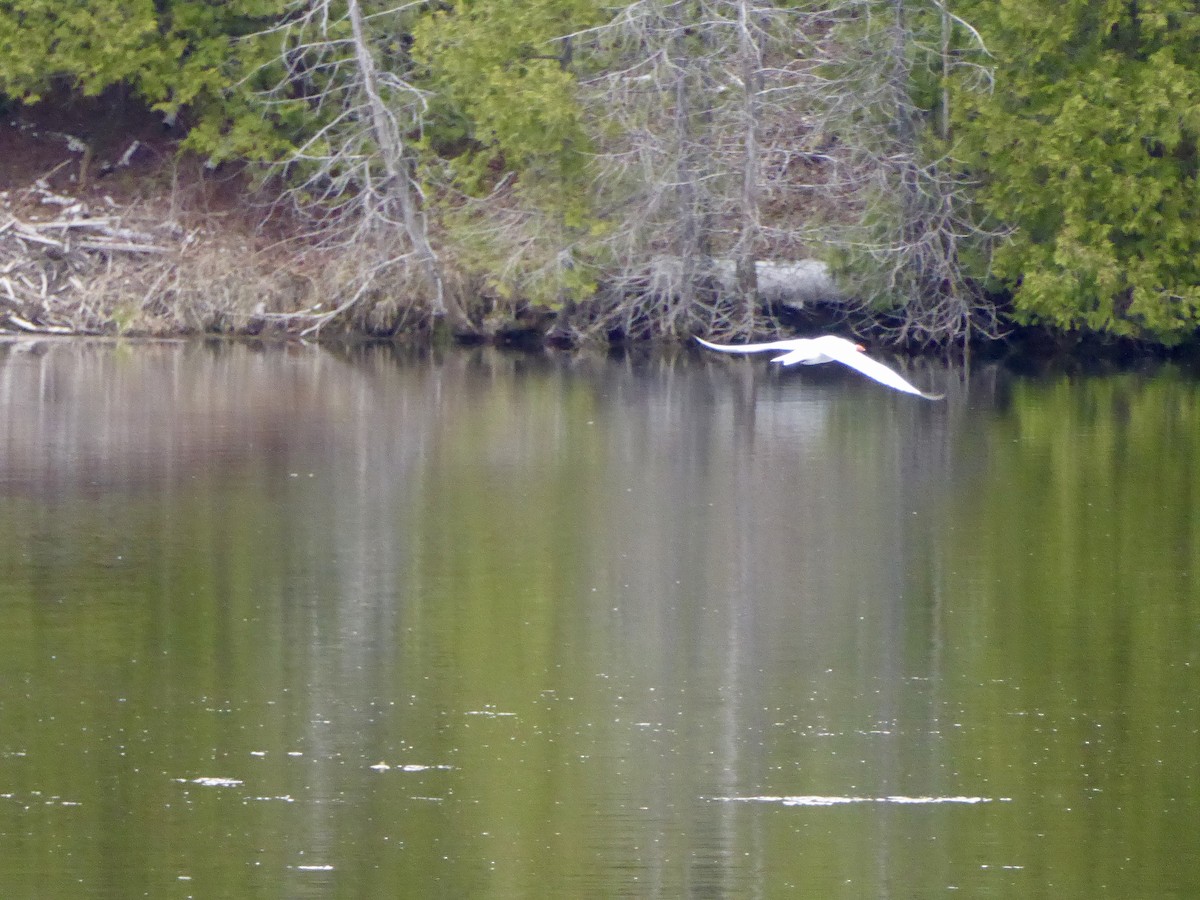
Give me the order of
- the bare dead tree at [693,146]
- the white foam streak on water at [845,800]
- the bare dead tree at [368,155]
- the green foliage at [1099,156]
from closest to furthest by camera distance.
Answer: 1. the white foam streak on water at [845,800]
2. the green foliage at [1099,156]
3. the bare dead tree at [693,146]
4. the bare dead tree at [368,155]

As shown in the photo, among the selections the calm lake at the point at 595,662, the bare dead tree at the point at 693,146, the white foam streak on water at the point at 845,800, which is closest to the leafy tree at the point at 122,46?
the bare dead tree at the point at 693,146

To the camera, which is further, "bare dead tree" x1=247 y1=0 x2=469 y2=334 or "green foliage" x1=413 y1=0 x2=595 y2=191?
"bare dead tree" x1=247 y1=0 x2=469 y2=334

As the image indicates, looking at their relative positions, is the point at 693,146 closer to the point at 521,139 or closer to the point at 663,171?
the point at 663,171

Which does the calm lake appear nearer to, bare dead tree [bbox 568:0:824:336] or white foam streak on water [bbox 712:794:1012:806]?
white foam streak on water [bbox 712:794:1012:806]

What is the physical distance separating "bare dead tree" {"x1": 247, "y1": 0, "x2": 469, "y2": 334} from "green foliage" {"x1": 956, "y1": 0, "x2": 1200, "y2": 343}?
7.52 metres

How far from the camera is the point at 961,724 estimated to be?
9.12 meters

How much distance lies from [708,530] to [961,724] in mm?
4920

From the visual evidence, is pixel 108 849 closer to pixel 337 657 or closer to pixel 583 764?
pixel 583 764

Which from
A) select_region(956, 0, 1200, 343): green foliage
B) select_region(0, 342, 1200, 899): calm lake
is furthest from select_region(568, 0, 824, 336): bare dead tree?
select_region(0, 342, 1200, 899): calm lake

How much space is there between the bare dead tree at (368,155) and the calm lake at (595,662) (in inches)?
366

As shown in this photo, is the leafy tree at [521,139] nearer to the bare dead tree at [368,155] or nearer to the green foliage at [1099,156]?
the bare dead tree at [368,155]

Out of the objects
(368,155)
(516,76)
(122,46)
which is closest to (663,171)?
(516,76)

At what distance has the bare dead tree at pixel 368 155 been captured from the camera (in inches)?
1081

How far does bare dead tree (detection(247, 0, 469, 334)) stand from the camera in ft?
90.1
